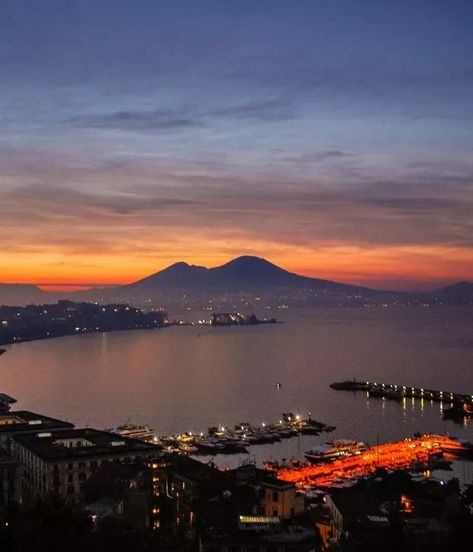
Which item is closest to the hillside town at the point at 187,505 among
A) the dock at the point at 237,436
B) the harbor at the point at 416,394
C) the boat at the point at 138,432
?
the dock at the point at 237,436

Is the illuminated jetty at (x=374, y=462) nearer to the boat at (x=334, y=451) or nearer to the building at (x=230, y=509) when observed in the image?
the boat at (x=334, y=451)

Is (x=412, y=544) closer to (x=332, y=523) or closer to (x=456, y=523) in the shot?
(x=456, y=523)

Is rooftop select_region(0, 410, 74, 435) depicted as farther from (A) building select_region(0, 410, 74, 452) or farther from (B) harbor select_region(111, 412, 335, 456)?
(B) harbor select_region(111, 412, 335, 456)

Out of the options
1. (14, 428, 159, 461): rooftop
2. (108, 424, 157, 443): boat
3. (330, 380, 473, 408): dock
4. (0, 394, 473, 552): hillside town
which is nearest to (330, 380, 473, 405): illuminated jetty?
(330, 380, 473, 408): dock

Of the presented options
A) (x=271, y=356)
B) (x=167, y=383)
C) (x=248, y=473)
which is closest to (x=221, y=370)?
(x=167, y=383)

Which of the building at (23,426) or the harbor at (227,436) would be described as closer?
the building at (23,426)

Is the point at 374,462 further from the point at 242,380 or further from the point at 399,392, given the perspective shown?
the point at 242,380
